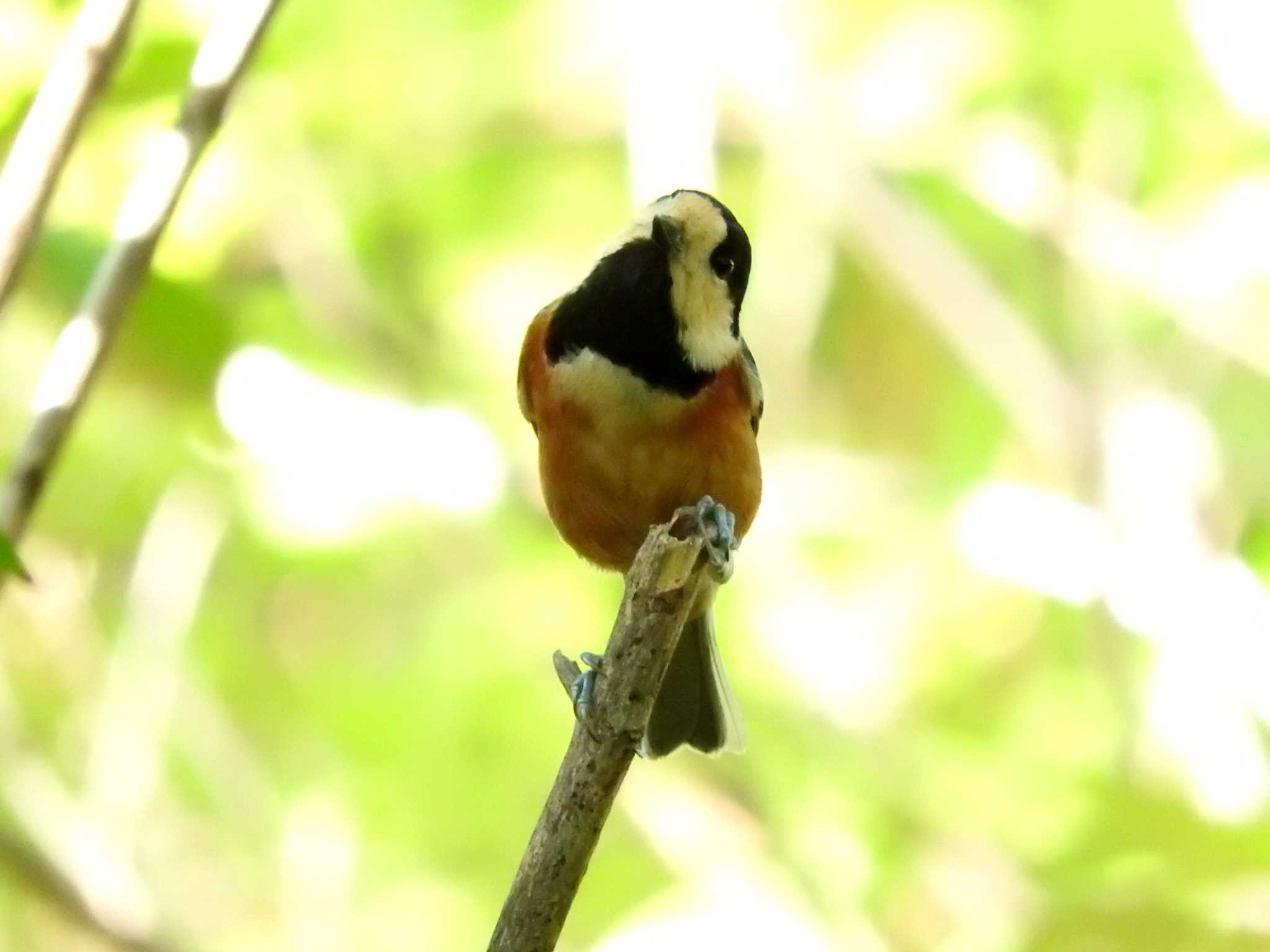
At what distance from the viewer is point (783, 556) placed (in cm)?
457

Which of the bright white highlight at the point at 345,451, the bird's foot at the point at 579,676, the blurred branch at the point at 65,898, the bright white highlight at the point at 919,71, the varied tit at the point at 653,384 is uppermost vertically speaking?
the bright white highlight at the point at 919,71

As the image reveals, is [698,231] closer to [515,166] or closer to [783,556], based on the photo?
[783,556]

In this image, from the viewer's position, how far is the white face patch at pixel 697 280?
2.71 m

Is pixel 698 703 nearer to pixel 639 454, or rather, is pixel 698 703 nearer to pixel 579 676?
pixel 639 454

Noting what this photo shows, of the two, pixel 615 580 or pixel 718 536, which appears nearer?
pixel 718 536

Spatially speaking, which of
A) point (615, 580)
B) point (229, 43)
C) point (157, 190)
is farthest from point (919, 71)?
point (157, 190)

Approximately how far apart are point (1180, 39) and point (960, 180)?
3.20 ft

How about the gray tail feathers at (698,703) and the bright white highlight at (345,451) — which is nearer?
the gray tail feathers at (698,703)

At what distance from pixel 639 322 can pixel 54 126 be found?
Result: 108 cm

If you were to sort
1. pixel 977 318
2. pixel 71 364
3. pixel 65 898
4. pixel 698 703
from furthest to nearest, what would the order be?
1. pixel 977 318
2. pixel 698 703
3. pixel 65 898
4. pixel 71 364

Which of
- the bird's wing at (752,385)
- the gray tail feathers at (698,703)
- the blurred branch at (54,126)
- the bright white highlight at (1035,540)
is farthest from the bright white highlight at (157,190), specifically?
the bright white highlight at (1035,540)

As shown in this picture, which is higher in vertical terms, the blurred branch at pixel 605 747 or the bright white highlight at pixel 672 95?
the bright white highlight at pixel 672 95

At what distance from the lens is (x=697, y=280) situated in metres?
2.79

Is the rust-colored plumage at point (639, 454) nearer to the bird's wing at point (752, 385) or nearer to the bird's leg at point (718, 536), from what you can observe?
the bird's wing at point (752, 385)
